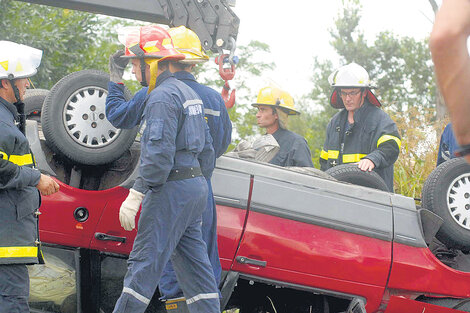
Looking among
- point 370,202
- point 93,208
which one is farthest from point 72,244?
point 370,202

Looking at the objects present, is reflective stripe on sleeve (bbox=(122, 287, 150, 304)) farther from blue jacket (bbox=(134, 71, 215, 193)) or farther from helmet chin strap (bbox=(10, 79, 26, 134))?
helmet chin strap (bbox=(10, 79, 26, 134))

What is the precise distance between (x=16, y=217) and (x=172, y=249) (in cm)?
79

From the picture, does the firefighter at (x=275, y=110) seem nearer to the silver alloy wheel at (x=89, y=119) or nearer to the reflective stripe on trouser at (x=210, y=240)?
the reflective stripe on trouser at (x=210, y=240)

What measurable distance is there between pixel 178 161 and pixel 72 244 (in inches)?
28.7

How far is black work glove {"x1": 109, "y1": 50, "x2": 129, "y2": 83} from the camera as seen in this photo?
13.1 feet

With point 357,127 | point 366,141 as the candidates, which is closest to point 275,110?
point 357,127

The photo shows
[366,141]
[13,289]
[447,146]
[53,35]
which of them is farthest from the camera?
[53,35]

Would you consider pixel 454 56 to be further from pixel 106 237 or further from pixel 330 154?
pixel 330 154

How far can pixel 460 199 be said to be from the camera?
14.6ft

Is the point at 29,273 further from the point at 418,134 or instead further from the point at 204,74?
the point at 204,74

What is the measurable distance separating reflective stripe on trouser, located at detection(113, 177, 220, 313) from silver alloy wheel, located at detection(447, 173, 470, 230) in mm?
1575

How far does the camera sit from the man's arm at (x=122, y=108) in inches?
152

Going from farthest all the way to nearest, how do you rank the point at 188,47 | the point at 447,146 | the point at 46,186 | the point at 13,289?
the point at 447,146
the point at 188,47
the point at 46,186
the point at 13,289

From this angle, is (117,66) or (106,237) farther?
(117,66)
